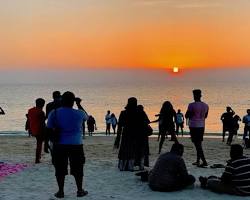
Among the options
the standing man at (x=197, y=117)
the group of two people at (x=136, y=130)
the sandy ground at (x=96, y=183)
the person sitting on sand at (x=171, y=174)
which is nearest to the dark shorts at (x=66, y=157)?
the sandy ground at (x=96, y=183)

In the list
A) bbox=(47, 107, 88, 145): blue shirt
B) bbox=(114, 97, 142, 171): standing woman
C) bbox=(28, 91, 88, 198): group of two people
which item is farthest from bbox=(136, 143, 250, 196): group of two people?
bbox=(114, 97, 142, 171): standing woman

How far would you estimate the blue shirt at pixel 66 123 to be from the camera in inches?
357

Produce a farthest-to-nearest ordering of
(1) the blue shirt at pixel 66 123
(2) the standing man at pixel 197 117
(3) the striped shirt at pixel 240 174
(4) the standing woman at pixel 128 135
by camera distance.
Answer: (2) the standing man at pixel 197 117
(4) the standing woman at pixel 128 135
(3) the striped shirt at pixel 240 174
(1) the blue shirt at pixel 66 123

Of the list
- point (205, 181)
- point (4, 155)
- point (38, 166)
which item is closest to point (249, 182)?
point (205, 181)

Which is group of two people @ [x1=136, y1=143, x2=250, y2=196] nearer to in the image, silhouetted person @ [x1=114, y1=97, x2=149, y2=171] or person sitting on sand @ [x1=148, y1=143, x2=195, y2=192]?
person sitting on sand @ [x1=148, y1=143, x2=195, y2=192]

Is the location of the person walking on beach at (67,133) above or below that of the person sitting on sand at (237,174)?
above

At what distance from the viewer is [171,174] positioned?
991cm

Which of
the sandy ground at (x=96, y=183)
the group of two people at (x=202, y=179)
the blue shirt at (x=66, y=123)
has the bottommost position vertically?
the sandy ground at (x=96, y=183)

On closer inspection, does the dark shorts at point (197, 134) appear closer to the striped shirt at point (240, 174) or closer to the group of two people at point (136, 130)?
the group of two people at point (136, 130)

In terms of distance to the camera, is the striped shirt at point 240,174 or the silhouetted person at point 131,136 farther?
the silhouetted person at point 131,136

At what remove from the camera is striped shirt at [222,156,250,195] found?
9.31 m

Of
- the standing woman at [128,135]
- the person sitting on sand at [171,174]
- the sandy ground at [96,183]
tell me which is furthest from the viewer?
the standing woman at [128,135]

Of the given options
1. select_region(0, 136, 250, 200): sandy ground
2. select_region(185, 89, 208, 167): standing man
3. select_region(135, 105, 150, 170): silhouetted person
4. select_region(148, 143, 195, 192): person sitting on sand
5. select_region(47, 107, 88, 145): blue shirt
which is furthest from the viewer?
select_region(185, 89, 208, 167): standing man

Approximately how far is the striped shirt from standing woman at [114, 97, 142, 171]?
3412mm
